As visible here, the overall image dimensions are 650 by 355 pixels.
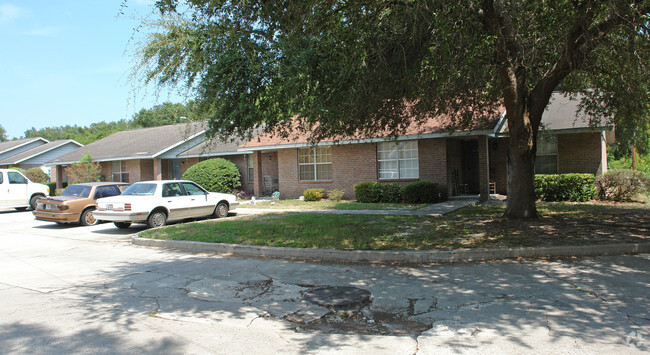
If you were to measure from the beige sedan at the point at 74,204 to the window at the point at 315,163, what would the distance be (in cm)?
898

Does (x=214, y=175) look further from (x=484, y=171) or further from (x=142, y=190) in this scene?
(x=484, y=171)

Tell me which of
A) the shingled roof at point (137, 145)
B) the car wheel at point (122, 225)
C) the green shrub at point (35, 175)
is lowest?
the car wheel at point (122, 225)

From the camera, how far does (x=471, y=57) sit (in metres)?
9.45

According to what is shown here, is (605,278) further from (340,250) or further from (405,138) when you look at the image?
(405,138)

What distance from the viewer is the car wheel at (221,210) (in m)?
15.4

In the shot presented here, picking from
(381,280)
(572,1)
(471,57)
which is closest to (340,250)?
(381,280)

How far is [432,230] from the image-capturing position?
1039cm

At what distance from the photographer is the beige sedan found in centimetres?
1434

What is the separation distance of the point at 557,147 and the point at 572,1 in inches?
402

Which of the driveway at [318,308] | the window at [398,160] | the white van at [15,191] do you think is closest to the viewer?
the driveway at [318,308]

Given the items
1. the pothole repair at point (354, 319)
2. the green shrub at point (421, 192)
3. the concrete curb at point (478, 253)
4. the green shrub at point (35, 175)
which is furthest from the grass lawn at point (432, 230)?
the green shrub at point (35, 175)

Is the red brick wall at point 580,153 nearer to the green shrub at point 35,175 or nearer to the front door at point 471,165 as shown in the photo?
the front door at point 471,165

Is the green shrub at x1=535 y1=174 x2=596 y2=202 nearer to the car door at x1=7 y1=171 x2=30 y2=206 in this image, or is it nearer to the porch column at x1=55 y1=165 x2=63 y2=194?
the car door at x1=7 y1=171 x2=30 y2=206

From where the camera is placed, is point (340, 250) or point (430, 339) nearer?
point (430, 339)
